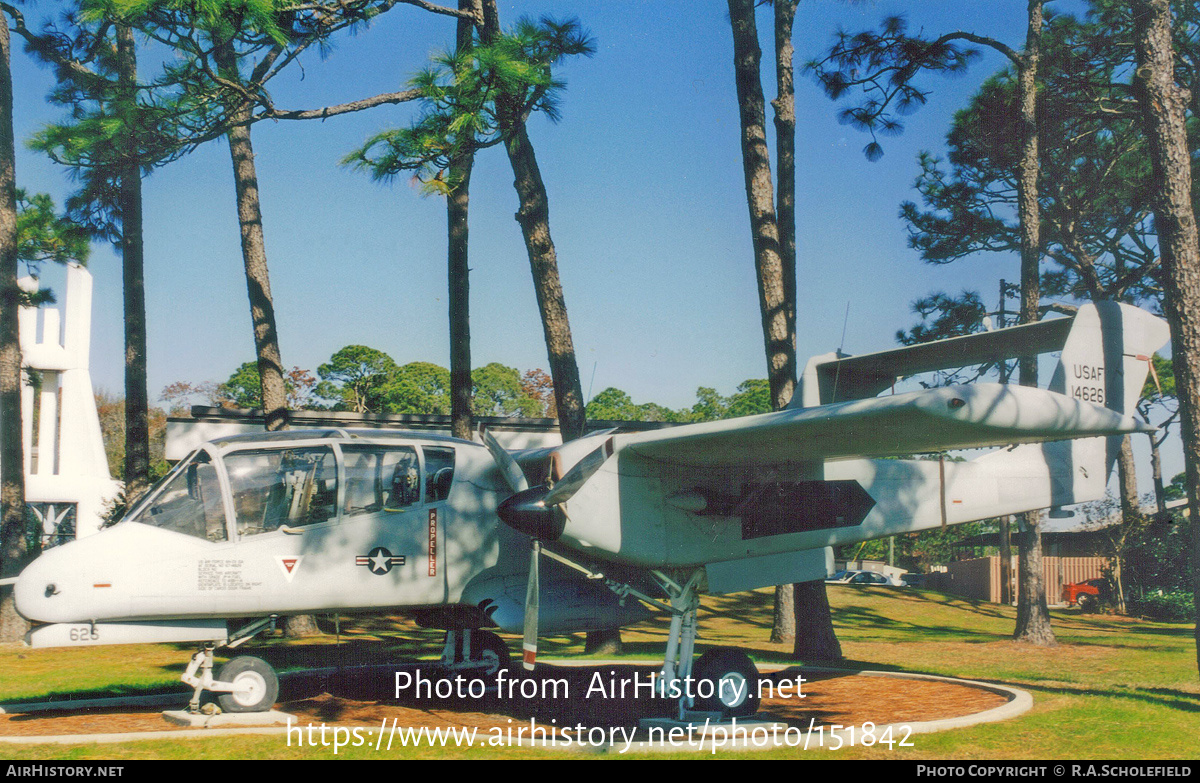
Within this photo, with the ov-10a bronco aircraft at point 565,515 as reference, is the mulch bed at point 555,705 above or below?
below

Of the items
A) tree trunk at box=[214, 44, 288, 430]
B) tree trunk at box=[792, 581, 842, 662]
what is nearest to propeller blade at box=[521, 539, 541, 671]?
tree trunk at box=[792, 581, 842, 662]

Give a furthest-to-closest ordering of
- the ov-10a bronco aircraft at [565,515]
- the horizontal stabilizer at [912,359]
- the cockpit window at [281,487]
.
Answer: the horizontal stabilizer at [912,359] → the cockpit window at [281,487] → the ov-10a bronco aircraft at [565,515]

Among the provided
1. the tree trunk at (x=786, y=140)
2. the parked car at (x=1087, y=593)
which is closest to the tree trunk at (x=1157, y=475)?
the parked car at (x=1087, y=593)

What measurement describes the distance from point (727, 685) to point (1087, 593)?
2844cm

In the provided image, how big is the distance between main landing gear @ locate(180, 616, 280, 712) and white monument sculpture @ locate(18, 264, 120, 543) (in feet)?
103

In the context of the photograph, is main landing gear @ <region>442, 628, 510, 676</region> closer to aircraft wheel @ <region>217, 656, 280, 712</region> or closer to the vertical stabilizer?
aircraft wheel @ <region>217, 656, 280, 712</region>

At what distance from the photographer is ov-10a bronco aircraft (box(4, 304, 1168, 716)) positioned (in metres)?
7.11

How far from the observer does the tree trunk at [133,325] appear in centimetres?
1734

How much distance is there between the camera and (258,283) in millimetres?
16328

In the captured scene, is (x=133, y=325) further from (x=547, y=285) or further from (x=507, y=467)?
(x=507, y=467)

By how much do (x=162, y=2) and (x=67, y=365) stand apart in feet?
105

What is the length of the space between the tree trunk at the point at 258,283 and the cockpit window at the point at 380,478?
7795 millimetres

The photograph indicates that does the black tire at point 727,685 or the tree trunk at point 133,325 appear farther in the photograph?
the tree trunk at point 133,325

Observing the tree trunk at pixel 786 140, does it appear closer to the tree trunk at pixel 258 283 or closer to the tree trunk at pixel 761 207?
the tree trunk at pixel 761 207
